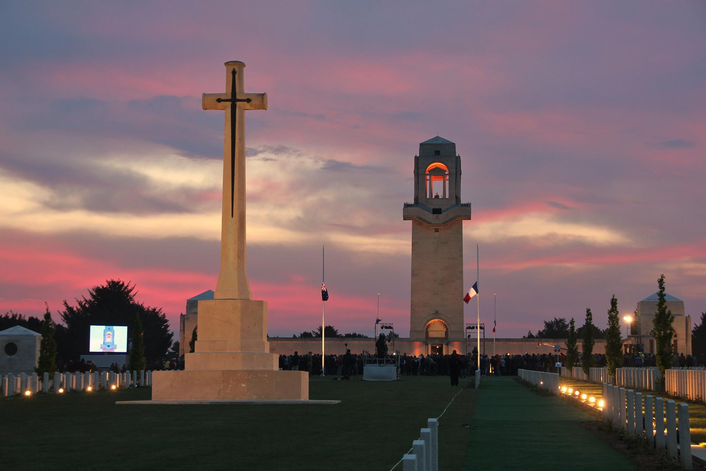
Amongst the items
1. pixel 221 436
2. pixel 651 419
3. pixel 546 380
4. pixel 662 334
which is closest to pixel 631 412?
pixel 651 419

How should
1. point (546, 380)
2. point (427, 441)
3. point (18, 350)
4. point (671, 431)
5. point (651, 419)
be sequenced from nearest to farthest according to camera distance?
point (427, 441) < point (671, 431) < point (651, 419) < point (546, 380) < point (18, 350)

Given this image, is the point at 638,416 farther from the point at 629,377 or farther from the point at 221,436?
the point at 629,377

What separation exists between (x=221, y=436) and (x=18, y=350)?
101 ft

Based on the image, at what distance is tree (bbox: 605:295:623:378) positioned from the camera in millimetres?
41438

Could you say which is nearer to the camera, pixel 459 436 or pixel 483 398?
pixel 459 436

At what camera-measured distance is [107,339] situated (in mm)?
51031

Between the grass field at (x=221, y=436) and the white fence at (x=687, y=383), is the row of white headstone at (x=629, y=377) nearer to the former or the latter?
the white fence at (x=687, y=383)

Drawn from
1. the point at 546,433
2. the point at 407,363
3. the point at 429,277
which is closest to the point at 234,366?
the point at 546,433

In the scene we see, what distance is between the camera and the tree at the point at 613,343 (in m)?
41.4

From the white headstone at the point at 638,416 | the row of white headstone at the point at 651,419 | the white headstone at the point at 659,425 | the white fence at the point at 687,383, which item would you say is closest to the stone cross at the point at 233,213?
the row of white headstone at the point at 651,419

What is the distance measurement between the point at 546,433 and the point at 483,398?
12.8 m

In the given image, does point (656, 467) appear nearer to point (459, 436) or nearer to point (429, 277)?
point (459, 436)

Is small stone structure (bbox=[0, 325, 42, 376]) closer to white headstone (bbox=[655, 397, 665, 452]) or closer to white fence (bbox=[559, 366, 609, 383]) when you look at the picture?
white fence (bbox=[559, 366, 609, 383])

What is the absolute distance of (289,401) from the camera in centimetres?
2378
